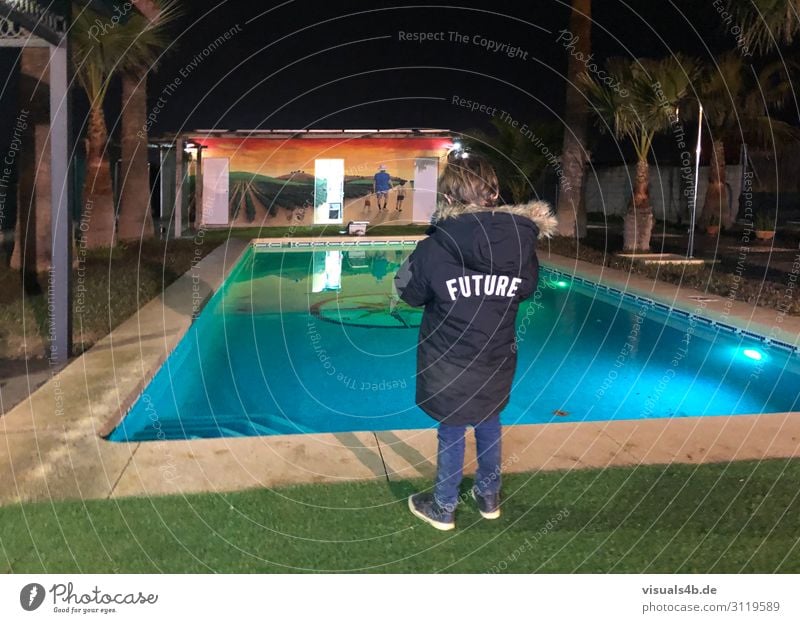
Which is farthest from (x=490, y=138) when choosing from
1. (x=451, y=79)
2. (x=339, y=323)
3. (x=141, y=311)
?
(x=141, y=311)

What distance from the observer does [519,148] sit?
21344mm

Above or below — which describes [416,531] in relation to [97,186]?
below

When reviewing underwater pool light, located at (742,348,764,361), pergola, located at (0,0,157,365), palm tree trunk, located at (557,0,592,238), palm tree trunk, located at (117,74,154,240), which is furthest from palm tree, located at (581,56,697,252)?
pergola, located at (0,0,157,365)

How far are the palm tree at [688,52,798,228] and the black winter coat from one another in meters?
15.7

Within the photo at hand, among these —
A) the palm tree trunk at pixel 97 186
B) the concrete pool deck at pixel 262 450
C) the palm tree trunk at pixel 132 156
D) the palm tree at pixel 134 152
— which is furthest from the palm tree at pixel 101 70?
the concrete pool deck at pixel 262 450

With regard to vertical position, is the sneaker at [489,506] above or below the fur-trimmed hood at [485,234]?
below

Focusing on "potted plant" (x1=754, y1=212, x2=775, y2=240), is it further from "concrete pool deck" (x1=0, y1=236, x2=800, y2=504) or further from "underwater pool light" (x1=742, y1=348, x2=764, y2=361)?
"concrete pool deck" (x1=0, y1=236, x2=800, y2=504)

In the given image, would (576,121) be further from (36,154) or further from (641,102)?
(36,154)

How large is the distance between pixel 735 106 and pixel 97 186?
1419 centimetres

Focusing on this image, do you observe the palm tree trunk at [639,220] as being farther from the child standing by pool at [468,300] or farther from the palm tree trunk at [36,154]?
the child standing by pool at [468,300]

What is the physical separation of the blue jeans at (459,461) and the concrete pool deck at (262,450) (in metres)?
0.65

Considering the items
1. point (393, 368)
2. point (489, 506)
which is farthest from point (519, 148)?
point (489, 506)

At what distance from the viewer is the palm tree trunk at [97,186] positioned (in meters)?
12.8

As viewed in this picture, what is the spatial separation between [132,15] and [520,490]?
1093cm
